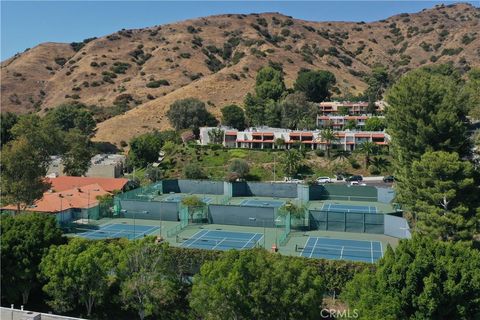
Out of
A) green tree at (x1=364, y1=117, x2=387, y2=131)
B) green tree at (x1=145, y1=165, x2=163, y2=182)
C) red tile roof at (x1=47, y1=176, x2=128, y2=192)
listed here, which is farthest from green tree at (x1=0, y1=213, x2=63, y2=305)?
green tree at (x1=364, y1=117, x2=387, y2=131)

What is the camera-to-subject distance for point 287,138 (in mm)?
70562

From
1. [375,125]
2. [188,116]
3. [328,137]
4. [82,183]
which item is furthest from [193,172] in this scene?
[375,125]

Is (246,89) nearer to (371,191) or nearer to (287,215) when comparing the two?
(371,191)

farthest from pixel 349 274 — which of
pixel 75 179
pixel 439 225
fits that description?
pixel 75 179

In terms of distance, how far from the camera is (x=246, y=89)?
102m

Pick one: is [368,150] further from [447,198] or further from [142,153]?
[447,198]

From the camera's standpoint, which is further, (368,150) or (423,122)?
(368,150)

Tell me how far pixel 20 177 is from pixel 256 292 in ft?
82.0

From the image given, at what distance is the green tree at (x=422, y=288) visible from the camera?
17.0 metres

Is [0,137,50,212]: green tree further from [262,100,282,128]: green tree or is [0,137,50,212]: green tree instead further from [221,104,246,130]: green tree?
[262,100,282,128]: green tree

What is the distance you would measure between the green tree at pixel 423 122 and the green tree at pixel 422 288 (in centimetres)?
1462

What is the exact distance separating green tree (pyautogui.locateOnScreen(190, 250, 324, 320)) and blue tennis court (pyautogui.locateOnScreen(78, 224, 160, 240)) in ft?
52.0

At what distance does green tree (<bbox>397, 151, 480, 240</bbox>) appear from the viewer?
2547cm

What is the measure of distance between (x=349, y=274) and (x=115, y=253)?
12.0 m
